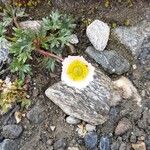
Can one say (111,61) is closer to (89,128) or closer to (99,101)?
(99,101)

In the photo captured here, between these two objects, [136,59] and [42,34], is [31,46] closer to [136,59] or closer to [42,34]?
[42,34]

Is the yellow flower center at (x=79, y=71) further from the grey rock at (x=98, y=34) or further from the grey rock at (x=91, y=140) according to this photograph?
the grey rock at (x=91, y=140)

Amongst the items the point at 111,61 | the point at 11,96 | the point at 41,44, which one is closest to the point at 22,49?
the point at 41,44

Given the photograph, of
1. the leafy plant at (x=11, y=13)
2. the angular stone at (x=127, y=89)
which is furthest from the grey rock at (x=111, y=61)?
the leafy plant at (x=11, y=13)

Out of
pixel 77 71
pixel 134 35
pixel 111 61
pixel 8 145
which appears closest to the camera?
pixel 77 71

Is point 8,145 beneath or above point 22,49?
beneath

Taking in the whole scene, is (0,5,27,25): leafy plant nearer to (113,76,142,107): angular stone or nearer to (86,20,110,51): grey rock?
(86,20,110,51): grey rock

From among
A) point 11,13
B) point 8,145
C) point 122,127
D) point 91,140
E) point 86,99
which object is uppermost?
point 11,13
